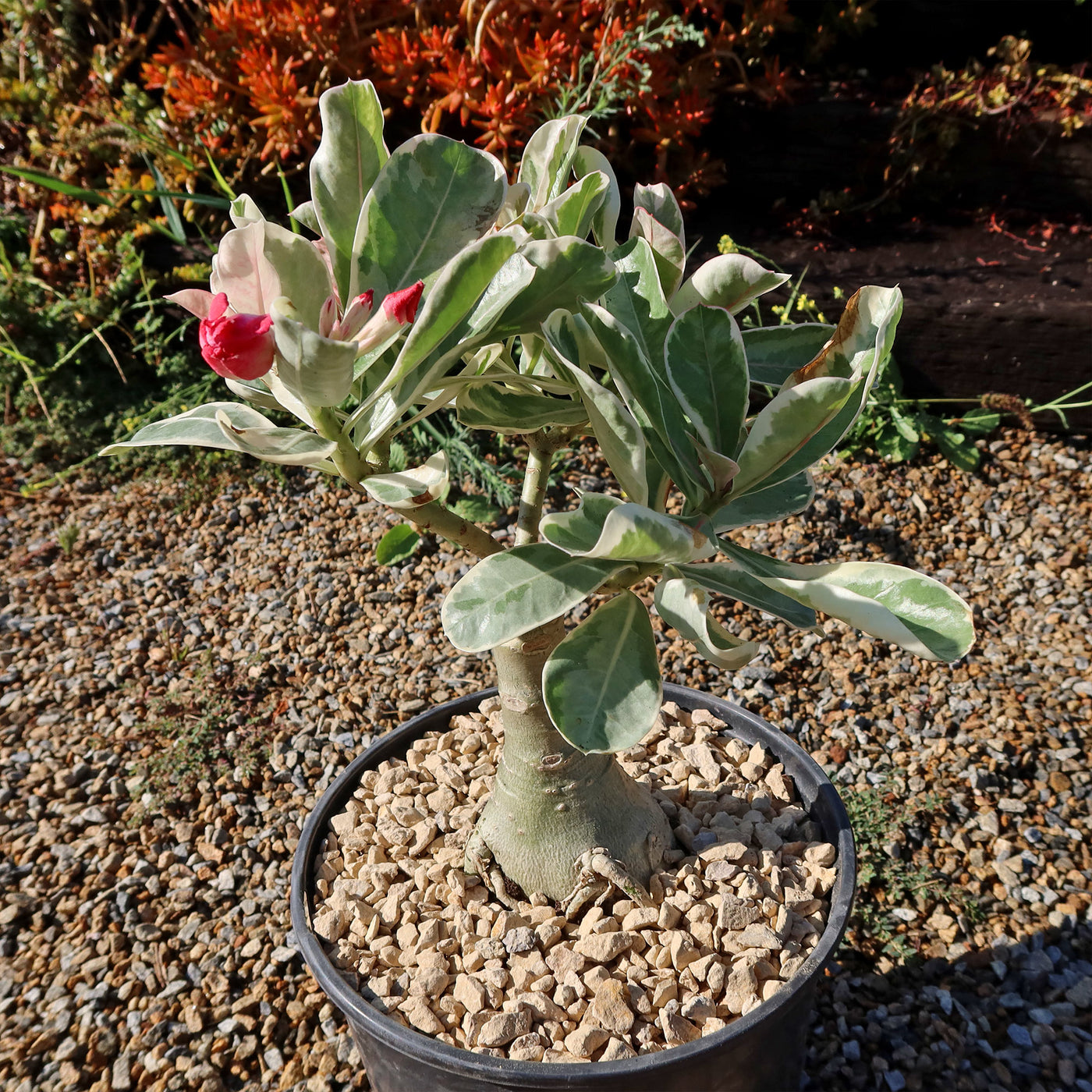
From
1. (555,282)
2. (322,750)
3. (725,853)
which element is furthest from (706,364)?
(322,750)

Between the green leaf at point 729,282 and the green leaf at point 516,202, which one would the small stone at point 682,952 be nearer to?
the green leaf at point 729,282

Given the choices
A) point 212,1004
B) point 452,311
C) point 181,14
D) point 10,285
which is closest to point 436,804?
point 212,1004

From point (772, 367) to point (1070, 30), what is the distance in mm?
3251

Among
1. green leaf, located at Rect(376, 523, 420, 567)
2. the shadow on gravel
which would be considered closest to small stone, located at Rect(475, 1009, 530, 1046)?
green leaf, located at Rect(376, 523, 420, 567)

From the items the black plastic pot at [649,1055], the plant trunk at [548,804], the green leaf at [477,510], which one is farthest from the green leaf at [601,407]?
the green leaf at [477,510]

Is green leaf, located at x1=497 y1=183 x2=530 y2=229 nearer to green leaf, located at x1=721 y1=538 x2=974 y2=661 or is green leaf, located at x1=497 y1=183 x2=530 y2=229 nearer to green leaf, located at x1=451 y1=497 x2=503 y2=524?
green leaf, located at x1=721 y1=538 x2=974 y2=661

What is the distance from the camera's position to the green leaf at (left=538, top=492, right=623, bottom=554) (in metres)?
0.74

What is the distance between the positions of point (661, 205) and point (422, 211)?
0.94ft

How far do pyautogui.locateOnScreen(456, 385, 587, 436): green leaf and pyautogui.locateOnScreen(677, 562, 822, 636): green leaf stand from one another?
0.66 ft

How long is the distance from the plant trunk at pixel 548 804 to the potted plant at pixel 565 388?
0.19 meters

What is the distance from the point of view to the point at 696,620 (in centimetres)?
74

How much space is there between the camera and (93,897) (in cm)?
179

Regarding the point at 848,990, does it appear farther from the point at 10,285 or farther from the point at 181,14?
the point at 181,14

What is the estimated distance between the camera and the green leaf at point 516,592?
741 mm
